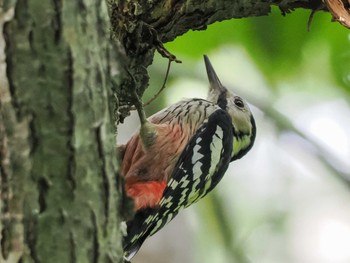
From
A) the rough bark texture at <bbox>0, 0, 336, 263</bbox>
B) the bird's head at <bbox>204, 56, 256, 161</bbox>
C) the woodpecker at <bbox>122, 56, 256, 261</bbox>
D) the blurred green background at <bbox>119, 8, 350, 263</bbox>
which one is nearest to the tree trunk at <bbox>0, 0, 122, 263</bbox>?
the rough bark texture at <bbox>0, 0, 336, 263</bbox>

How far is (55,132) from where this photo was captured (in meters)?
0.85

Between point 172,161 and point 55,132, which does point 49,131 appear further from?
point 172,161

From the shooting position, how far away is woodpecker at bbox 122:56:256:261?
2072 mm

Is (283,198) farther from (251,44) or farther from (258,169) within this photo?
(251,44)

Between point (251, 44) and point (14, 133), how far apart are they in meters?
1.86

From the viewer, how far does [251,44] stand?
8.63 ft

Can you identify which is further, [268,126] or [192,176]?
[268,126]

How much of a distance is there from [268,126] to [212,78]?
360 millimetres

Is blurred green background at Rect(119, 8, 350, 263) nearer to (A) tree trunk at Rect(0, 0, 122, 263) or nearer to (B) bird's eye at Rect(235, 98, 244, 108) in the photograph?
(B) bird's eye at Rect(235, 98, 244, 108)

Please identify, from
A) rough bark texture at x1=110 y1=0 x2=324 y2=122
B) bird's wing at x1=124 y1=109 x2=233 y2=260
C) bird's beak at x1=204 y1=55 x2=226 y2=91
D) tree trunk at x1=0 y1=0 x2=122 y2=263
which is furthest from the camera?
bird's beak at x1=204 y1=55 x2=226 y2=91

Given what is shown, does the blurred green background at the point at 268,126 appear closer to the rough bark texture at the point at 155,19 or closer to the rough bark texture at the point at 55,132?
the rough bark texture at the point at 155,19

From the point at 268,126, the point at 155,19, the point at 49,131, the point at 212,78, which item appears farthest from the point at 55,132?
the point at 268,126

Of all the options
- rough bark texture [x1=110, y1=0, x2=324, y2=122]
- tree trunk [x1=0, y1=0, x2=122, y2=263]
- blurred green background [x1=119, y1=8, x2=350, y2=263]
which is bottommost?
blurred green background [x1=119, y1=8, x2=350, y2=263]

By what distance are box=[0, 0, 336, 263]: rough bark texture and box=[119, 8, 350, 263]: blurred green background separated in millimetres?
1585
